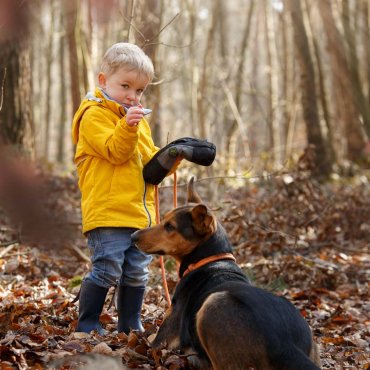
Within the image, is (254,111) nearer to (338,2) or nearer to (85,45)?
(338,2)

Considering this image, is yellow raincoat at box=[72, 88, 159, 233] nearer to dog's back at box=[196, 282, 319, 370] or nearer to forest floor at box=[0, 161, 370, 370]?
forest floor at box=[0, 161, 370, 370]

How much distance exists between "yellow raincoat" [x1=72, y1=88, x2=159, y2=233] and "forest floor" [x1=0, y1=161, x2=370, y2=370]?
1.41ft

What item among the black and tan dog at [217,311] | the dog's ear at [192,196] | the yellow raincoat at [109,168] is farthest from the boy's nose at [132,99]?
the black and tan dog at [217,311]

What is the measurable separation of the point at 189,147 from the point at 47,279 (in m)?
2.94

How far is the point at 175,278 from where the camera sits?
6.79 m

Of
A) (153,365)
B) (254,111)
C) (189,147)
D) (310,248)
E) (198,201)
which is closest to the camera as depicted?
(153,365)

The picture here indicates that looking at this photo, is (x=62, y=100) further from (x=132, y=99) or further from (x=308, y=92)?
(x=132, y=99)

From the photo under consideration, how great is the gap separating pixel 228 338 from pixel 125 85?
213 cm

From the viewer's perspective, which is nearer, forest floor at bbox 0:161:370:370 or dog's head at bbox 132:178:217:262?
forest floor at bbox 0:161:370:370

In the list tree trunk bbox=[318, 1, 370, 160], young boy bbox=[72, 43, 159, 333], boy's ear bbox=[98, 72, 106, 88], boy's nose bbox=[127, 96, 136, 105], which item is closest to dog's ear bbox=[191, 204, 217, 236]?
young boy bbox=[72, 43, 159, 333]

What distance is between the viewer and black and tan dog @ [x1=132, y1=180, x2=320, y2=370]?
10.6ft

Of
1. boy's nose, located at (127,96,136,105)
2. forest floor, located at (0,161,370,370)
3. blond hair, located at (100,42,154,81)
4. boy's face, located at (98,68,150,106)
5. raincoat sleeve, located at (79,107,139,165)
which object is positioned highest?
blond hair, located at (100,42,154,81)

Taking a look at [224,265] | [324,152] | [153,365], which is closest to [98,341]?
[153,365]

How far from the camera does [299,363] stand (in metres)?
3.13
